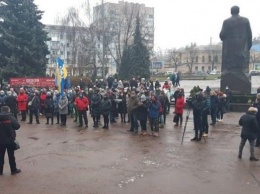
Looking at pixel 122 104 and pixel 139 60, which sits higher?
pixel 139 60

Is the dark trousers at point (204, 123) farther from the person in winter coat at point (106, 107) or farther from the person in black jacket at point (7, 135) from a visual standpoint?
the person in black jacket at point (7, 135)

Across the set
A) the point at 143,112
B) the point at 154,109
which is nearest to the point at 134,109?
the point at 143,112

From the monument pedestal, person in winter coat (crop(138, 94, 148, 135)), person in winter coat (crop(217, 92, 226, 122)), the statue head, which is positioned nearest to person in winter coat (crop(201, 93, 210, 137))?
person in winter coat (crop(138, 94, 148, 135))

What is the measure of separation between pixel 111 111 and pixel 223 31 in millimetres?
9651

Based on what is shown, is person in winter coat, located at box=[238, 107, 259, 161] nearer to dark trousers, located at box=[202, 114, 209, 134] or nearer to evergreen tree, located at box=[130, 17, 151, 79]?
dark trousers, located at box=[202, 114, 209, 134]

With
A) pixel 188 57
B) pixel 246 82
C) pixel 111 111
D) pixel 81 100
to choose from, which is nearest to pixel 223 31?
pixel 246 82

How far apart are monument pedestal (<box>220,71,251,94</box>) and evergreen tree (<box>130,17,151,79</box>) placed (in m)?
20.3

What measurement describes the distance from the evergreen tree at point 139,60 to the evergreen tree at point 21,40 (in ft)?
41.2

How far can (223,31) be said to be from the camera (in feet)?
72.7

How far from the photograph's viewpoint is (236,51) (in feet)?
72.6

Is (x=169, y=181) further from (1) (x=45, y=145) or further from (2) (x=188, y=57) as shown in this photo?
(2) (x=188, y=57)

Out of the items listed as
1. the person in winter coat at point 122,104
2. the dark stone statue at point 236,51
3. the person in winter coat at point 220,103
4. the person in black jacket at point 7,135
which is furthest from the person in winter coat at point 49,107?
the dark stone statue at point 236,51

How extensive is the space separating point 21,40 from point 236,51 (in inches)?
778

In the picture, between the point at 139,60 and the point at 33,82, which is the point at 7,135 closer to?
the point at 33,82
